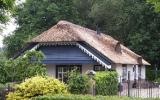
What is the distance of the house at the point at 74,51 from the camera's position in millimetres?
38381

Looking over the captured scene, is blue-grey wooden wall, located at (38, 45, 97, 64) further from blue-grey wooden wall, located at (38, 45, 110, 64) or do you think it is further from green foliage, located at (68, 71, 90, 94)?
green foliage, located at (68, 71, 90, 94)

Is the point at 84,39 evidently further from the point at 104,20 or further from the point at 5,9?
the point at 104,20

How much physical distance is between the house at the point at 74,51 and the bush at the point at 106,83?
418cm

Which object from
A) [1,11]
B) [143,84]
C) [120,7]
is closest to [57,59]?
[143,84]

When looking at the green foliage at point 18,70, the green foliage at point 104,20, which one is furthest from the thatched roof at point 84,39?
the green foliage at point 104,20

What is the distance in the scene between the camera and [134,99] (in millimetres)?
17562

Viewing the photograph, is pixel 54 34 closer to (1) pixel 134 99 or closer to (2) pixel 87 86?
(2) pixel 87 86

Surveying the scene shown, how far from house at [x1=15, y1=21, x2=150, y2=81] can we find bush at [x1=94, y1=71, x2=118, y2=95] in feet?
13.7

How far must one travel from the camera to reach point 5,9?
18828mm

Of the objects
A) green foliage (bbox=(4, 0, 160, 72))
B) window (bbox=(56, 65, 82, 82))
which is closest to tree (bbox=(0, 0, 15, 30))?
window (bbox=(56, 65, 82, 82))

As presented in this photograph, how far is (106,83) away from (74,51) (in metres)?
8.90

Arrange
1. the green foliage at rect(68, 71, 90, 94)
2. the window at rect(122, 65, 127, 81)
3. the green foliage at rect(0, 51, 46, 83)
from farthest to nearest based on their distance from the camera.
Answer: the window at rect(122, 65, 127, 81)
the green foliage at rect(0, 51, 46, 83)
the green foliage at rect(68, 71, 90, 94)

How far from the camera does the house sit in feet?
126

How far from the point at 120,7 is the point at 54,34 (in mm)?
28821
